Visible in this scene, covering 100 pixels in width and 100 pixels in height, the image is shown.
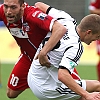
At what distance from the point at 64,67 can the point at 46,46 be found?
459 millimetres

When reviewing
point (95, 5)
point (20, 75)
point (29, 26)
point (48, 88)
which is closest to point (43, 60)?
point (48, 88)

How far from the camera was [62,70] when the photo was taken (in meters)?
4.91

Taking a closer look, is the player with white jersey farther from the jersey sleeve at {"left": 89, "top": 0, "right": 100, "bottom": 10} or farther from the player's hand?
the jersey sleeve at {"left": 89, "top": 0, "right": 100, "bottom": 10}

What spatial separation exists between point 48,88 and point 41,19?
836mm

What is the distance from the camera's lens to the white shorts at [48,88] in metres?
5.38

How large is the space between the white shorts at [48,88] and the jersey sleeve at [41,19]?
0.50 metres

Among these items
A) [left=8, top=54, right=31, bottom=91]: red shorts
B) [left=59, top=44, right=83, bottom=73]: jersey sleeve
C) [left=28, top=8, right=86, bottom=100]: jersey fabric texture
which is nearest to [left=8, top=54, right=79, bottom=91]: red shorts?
[left=8, top=54, right=31, bottom=91]: red shorts

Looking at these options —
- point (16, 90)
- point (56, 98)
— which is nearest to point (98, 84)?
point (56, 98)

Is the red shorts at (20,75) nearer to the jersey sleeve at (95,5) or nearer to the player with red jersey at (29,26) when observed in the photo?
the player with red jersey at (29,26)

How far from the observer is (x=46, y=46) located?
5.26 metres

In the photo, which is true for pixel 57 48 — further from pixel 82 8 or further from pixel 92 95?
pixel 82 8

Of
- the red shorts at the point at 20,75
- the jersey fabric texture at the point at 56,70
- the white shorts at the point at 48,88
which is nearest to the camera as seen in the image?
the jersey fabric texture at the point at 56,70

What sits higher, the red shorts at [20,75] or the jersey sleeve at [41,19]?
the jersey sleeve at [41,19]

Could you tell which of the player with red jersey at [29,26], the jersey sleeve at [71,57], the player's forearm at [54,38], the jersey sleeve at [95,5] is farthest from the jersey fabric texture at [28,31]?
the jersey sleeve at [95,5]
